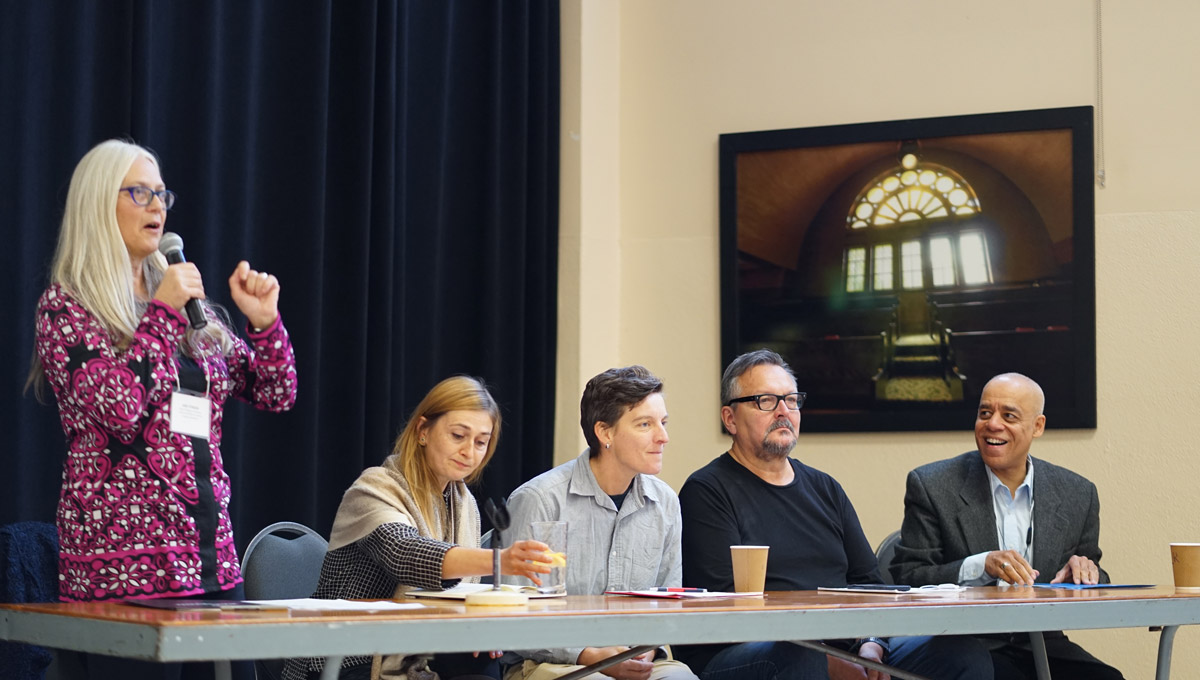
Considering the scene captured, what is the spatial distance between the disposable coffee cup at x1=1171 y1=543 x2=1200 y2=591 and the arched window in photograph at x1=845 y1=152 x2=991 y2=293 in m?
1.73

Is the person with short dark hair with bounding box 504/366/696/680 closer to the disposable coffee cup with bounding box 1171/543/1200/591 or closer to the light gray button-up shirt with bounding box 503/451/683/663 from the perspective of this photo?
the light gray button-up shirt with bounding box 503/451/683/663

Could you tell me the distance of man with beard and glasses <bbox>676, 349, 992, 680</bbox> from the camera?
2732mm

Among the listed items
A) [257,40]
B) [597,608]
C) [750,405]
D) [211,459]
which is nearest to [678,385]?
[750,405]

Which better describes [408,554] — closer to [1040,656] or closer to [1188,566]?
[1040,656]

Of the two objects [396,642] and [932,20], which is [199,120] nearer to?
[396,642]

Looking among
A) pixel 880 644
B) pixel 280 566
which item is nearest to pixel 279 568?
pixel 280 566

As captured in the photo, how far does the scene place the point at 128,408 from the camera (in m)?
2.09

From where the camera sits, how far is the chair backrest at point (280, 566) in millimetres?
2631

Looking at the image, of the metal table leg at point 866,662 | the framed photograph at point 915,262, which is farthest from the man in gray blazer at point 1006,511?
the framed photograph at point 915,262

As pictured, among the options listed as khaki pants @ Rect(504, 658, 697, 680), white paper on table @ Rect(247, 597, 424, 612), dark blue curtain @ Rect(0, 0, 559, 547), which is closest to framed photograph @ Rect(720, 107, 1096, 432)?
dark blue curtain @ Rect(0, 0, 559, 547)

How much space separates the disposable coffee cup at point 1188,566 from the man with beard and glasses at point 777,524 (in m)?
0.43

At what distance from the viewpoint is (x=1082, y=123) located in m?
4.12

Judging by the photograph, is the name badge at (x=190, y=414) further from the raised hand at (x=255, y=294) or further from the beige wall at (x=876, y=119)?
the beige wall at (x=876, y=119)

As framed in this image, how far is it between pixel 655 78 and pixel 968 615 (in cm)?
305
